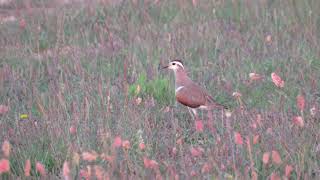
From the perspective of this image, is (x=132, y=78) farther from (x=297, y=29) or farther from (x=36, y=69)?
(x=297, y=29)

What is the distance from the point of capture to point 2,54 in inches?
377

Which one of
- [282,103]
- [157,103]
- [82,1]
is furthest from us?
[82,1]

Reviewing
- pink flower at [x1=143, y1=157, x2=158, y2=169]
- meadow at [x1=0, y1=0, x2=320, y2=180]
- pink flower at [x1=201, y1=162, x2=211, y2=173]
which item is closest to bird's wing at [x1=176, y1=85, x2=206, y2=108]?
meadow at [x1=0, y1=0, x2=320, y2=180]

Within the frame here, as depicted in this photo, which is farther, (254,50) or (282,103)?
(254,50)

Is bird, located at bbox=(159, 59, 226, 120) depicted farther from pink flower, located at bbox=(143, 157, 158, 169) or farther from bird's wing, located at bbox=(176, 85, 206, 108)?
pink flower, located at bbox=(143, 157, 158, 169)

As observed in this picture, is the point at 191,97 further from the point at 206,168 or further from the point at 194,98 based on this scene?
the point at 206,168

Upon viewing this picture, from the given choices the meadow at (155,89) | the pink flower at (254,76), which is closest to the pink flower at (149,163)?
the meadow at (155,89)

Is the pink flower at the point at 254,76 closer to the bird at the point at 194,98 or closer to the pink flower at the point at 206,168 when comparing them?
the bird at the point at 194,98

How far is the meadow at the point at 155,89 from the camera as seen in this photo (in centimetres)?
504

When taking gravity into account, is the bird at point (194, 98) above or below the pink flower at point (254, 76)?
below

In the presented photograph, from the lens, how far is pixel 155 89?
7492 mm

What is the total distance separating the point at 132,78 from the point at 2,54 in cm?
245

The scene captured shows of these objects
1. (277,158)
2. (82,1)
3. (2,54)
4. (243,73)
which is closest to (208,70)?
Answer: (243,73)

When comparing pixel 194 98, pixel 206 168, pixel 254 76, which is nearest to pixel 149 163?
pixel 206 168
